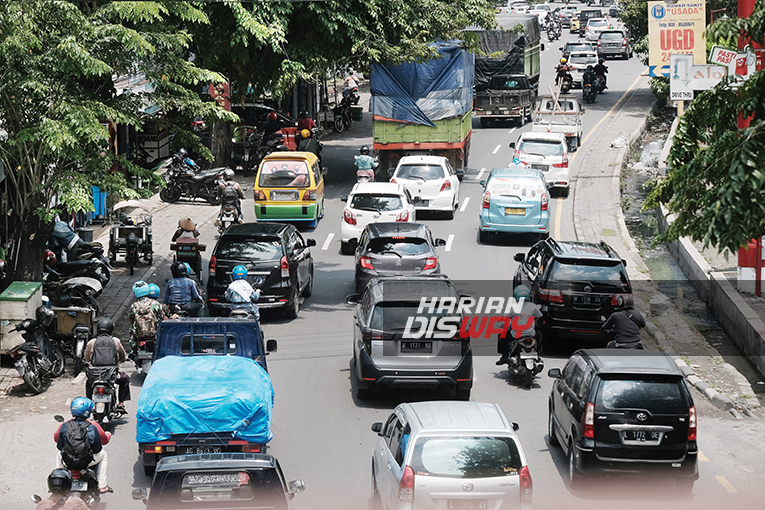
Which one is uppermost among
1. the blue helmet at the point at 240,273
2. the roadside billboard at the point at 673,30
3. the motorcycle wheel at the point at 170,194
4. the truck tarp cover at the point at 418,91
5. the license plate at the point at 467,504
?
the roadside billboard at the point at 673,30

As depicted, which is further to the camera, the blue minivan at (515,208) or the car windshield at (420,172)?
the car windshield at (420,172)

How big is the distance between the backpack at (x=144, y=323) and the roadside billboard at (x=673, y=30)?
52.6 ft

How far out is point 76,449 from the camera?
33.9ft

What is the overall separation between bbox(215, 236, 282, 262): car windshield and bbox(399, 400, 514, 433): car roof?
849 cm

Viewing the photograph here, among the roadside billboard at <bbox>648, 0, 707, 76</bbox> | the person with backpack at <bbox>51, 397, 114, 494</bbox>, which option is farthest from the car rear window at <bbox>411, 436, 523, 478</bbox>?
the roadside billboard at <bbox>648, 0, 707, 76</bbox>

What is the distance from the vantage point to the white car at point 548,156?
3058 cm

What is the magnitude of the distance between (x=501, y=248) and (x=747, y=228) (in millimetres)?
14955

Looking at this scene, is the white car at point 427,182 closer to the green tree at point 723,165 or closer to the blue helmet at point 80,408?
the green tree at point 723,165

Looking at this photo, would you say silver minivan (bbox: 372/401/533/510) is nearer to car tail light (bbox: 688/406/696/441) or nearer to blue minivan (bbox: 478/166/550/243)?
car tail light (bbox: 688/406/696/441)

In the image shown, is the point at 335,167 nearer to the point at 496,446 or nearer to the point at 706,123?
the point at 706,123

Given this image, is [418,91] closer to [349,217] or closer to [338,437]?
[349,217]

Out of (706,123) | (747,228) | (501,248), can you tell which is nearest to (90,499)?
(747,228)

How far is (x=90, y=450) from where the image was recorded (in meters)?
10.4

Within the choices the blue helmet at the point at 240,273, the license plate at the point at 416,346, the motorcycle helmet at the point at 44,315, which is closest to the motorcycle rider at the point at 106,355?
the motorcycle helmet at the point at 44,315
